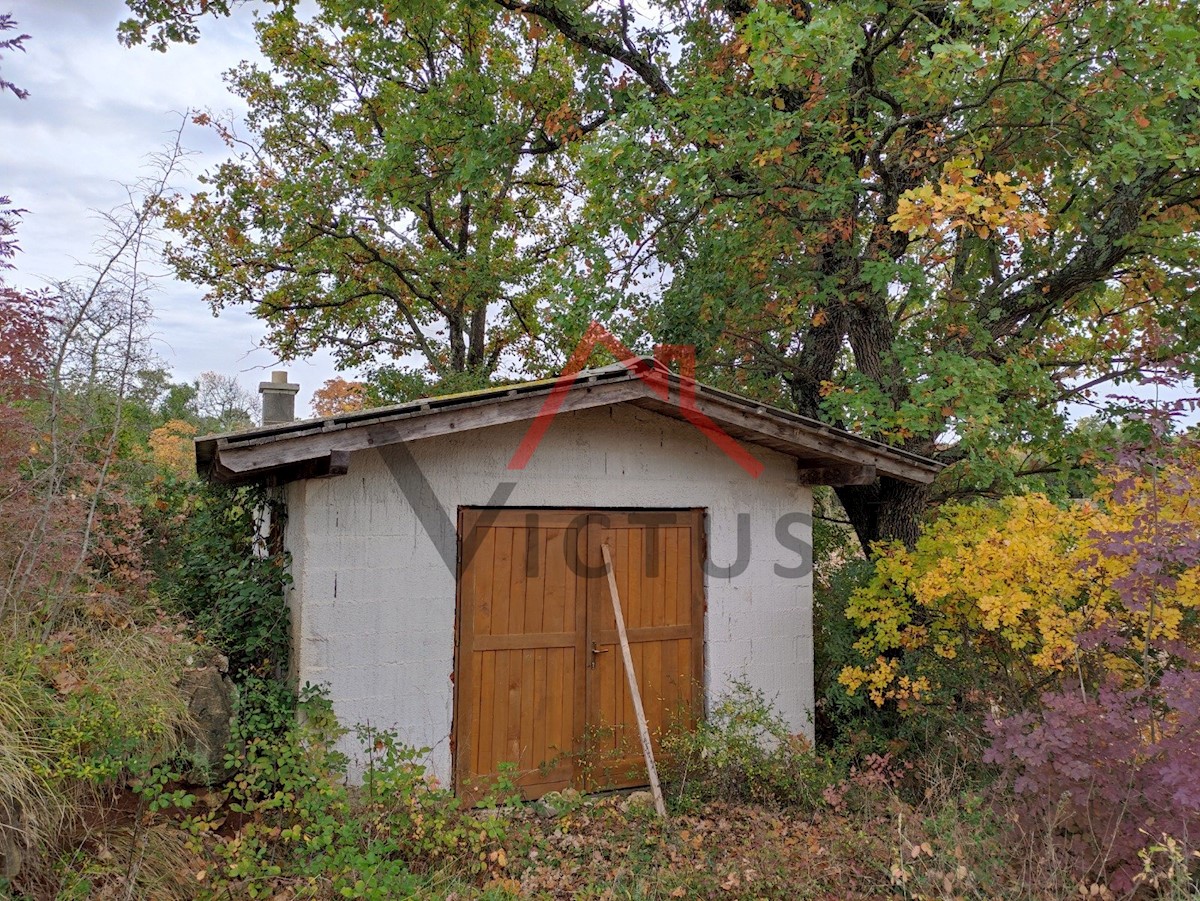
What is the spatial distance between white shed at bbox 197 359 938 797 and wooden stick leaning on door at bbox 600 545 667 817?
0.37 feet

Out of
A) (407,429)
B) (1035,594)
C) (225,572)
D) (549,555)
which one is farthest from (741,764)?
(225,572)

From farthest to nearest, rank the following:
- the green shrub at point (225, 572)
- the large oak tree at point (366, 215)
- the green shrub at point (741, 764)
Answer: the large oak tree at point (366, 215), the green shrub at point (741, 764), the green shrub at point (225, 572)

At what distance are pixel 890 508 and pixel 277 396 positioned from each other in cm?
631

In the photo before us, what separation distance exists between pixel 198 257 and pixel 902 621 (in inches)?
562

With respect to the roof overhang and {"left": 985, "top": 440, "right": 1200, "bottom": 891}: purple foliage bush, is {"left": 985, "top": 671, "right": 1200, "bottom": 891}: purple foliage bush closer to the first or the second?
{"left": 985, "top": 440, "right": 1200, "bottom": 891}: purple foliage bush

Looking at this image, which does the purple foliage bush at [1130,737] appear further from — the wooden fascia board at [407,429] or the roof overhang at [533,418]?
the wooden fascia board at [407,429]

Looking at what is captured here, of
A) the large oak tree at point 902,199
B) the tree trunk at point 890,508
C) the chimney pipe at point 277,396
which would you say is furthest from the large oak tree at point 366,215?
the tree trunk at point 890,508

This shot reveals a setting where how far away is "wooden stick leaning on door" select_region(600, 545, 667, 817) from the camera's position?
5.79 metres

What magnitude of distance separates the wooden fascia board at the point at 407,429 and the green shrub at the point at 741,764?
110 inches

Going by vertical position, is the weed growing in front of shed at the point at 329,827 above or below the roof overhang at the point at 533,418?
below

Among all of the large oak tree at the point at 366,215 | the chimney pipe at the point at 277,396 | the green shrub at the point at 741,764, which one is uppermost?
the large oak tree at the point at 366,215

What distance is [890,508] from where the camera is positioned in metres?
8.08

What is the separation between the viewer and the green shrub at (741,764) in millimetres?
6293

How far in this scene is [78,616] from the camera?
18.3 feet
